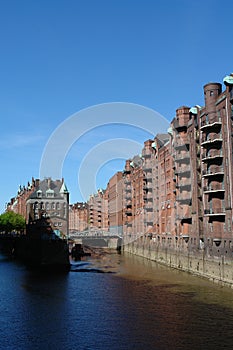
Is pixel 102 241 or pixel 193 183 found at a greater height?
pixel 193 183

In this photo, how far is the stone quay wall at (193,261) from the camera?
46500 mm

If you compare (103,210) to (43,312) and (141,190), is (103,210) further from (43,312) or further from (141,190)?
(43,312)

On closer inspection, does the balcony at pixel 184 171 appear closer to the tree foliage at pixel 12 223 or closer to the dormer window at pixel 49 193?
the dormer window at pixel 49 193

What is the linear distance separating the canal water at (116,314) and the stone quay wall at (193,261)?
5.71 feet

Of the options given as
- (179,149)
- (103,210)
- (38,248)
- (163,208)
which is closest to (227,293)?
(179,149)

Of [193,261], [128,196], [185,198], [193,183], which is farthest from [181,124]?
[128,196]

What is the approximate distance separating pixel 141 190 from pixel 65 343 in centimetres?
7796

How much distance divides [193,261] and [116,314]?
26655 millimetres

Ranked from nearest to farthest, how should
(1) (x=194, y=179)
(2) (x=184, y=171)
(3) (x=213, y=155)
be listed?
(3) (x=213, y=155) < (1) (x=194, y=179) < (2) (x=184, y=171)

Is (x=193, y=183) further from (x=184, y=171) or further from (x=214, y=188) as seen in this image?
(x=214, y=188)

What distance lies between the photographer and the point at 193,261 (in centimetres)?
5806

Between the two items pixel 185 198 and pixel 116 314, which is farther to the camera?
pixel 185 198

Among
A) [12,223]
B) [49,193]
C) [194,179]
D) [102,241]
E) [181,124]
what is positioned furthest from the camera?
[102,241]

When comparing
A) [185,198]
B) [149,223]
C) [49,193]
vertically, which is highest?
[49,193]
